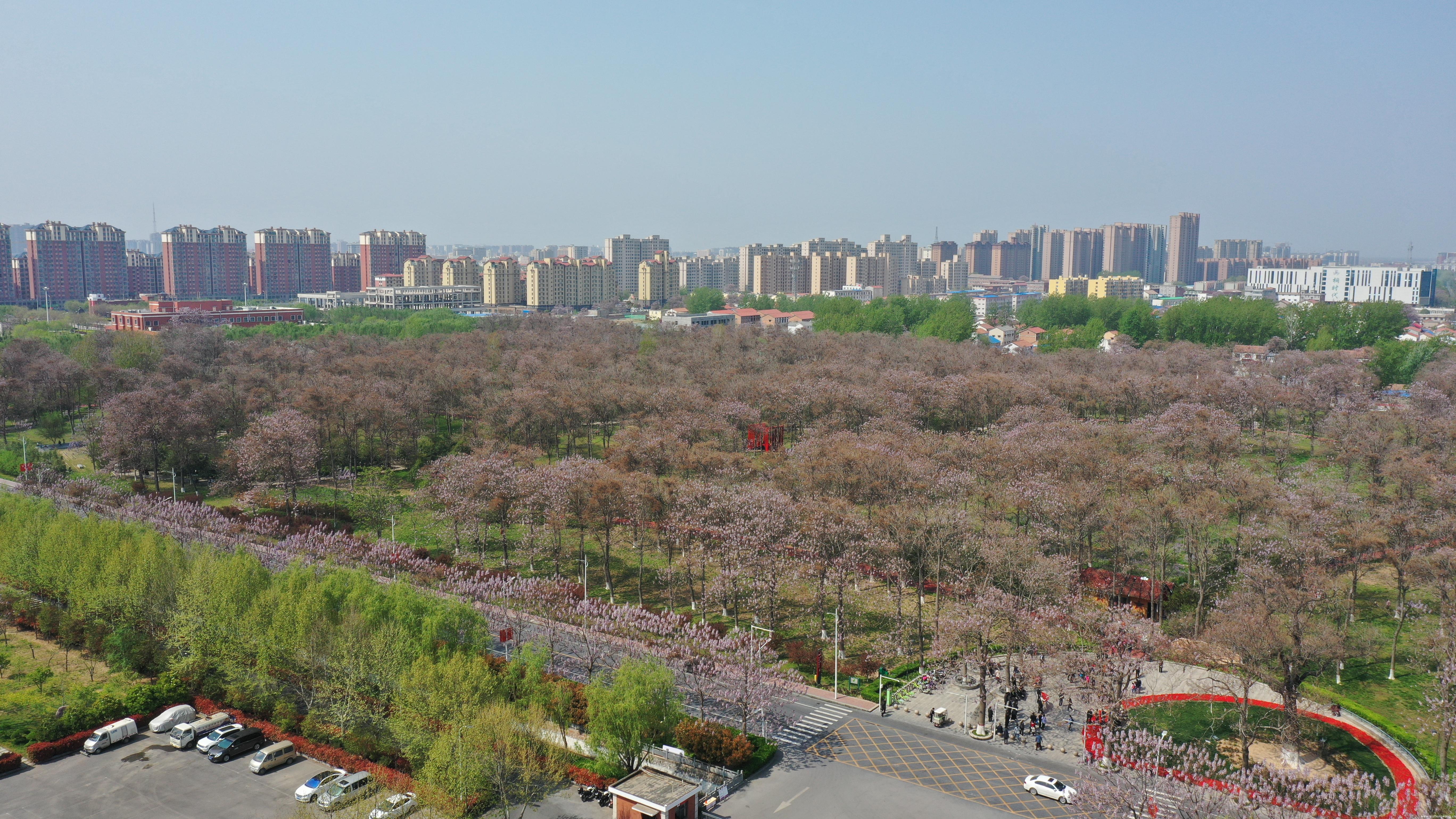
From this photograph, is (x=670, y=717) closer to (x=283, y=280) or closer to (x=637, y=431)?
(x=637, y=431)

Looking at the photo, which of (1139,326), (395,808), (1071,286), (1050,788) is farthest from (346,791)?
(1071,286)

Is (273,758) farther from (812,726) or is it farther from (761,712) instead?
(812,726)

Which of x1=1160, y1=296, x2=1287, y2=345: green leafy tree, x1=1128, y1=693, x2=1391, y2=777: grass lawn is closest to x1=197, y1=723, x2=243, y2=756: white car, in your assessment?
x1=1128, y1=693, x2=1391, y2=777: grass lawn

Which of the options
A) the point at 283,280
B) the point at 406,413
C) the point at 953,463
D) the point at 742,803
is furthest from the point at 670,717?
the point at 283,280

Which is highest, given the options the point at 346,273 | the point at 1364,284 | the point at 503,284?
the point at 1364,284

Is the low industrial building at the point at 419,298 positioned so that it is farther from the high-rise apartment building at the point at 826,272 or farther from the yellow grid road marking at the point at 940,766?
the yellow grid road marking at the point at 940,766

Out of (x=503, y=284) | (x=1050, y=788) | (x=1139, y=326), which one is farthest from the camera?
(x=503, y=284)

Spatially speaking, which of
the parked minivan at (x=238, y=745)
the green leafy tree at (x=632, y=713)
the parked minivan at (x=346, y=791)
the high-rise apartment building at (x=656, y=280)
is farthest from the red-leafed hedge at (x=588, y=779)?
the high-rise apartment building at (x=656, y=280)

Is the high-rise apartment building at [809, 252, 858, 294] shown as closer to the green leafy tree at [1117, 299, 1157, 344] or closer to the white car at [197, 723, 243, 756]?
the green leafy tree at [1117, 299, 1157, 344]
